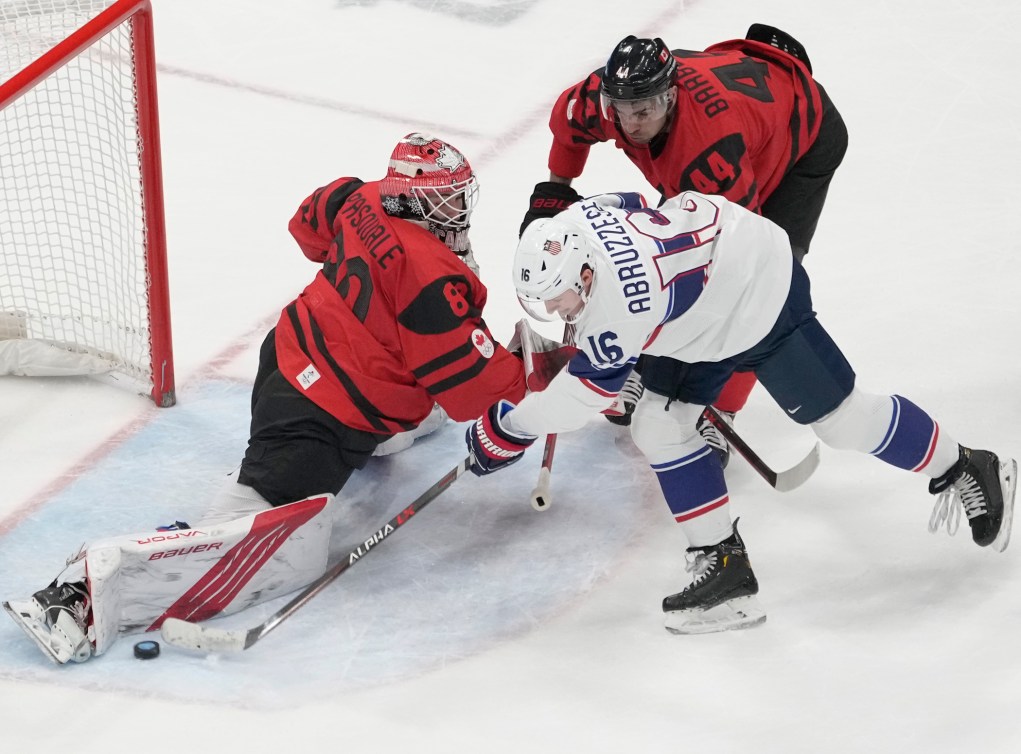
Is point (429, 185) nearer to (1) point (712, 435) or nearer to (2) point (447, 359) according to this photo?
(2) point (447, 359)

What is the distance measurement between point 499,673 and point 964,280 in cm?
211

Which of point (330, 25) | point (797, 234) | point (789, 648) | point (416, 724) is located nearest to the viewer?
point (416, 724)

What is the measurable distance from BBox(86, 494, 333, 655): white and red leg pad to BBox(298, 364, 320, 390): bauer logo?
9.6 inches

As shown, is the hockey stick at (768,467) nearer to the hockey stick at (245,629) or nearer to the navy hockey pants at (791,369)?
the navy hockey pants at (791,369)

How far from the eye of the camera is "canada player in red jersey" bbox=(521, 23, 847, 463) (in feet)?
10.5

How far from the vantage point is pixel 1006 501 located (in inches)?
127

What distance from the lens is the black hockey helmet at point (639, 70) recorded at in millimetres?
3127

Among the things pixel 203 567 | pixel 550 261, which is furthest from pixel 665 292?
pixel 203 567

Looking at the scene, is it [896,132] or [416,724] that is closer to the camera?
[416,724]

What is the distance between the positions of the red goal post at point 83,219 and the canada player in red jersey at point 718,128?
97 centimetres

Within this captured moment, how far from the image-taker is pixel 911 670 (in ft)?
9.68

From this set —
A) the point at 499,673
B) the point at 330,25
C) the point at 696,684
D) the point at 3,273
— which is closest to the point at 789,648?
the point at 696,684

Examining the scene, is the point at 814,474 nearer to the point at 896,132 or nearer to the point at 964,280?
the point at 964,280

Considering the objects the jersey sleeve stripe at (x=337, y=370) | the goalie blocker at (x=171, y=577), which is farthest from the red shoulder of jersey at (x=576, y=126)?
the goalie blocker at (x=171, y=577)
